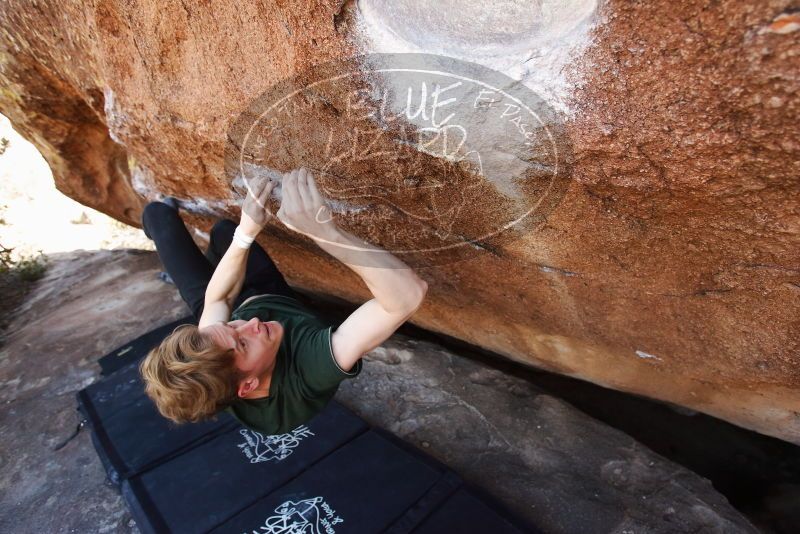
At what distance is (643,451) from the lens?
202cm

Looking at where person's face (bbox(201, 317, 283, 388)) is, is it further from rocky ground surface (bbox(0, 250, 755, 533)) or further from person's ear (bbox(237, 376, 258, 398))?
rocky ground surface (bbox(0, 250, 755, 533))

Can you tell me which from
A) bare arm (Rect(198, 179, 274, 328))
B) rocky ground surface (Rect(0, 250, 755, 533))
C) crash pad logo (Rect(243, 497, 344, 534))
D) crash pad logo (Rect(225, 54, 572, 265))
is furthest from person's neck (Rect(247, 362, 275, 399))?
rocky ground surface (Rect(0, 250, 755, 533))

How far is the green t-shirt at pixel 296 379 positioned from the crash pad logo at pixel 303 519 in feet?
1.63

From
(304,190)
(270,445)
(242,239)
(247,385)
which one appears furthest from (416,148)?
(270,445)

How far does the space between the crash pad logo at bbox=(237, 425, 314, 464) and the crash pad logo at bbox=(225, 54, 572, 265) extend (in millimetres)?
941

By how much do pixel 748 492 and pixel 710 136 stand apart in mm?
2134

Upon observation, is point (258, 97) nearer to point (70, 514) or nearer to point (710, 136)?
point (710, 136)

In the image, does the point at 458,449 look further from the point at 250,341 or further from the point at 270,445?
the point at 250,341

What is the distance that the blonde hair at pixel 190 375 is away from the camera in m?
1.29

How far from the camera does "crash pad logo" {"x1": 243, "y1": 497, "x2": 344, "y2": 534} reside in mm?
1786

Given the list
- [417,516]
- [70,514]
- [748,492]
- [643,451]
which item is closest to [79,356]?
[70,514]

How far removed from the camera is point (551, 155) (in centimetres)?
116

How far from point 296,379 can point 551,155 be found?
891 mm

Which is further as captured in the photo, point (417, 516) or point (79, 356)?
point (79, 356)
